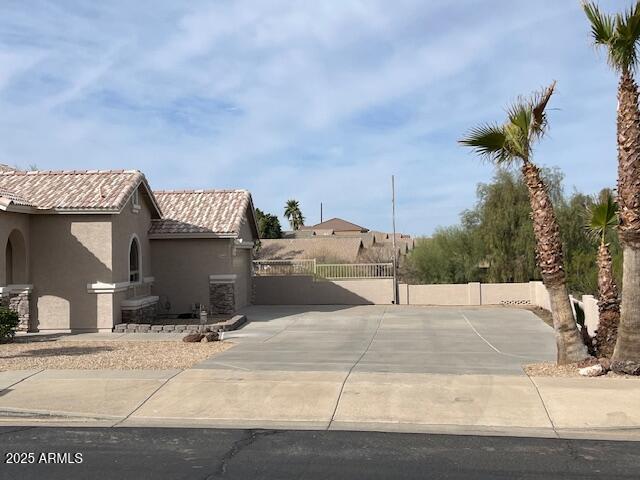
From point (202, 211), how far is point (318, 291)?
8.02 meters

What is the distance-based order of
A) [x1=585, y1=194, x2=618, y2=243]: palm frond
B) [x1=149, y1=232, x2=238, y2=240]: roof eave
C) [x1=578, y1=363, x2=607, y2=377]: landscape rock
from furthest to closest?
[x1=149, y1=232, x2=238, y2=240]: roof eave, [x1=585, y1=194, x2=618, y2=243]: palm frond, [x1=578, y1=363, x2=607, y2=377]: landscape rock

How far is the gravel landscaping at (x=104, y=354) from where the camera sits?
12.2 metres

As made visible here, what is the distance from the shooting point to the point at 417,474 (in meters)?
6.27

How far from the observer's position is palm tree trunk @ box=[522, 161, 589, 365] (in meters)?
11.3

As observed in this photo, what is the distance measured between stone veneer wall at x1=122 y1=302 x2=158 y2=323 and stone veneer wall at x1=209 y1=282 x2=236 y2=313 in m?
2.26

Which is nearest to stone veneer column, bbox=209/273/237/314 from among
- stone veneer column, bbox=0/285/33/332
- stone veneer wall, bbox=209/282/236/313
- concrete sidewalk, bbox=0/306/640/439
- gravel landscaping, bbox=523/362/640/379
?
stone veneer wall, bbox=209/282/236/313

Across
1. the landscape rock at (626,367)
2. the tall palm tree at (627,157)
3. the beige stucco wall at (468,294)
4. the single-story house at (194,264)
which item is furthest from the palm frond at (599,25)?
the beige stucco wall at (468,294)

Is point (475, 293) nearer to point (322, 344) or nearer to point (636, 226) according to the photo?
point (322, 344)

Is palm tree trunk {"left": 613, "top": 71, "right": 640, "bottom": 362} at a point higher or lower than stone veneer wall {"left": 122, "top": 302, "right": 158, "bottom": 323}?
higher

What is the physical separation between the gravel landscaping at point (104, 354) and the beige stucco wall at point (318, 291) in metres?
15.4

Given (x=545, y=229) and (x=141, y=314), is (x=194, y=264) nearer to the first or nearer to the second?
(x=141, y=314)

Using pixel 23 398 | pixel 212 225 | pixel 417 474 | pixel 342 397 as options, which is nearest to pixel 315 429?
pixel 342 397

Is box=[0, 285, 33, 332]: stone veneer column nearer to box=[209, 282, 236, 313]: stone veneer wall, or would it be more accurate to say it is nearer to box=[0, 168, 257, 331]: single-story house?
box=[0, 168, 257, 331]: single-story house

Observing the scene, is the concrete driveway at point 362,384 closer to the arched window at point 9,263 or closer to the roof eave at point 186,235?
the roof eave at point 186,235
